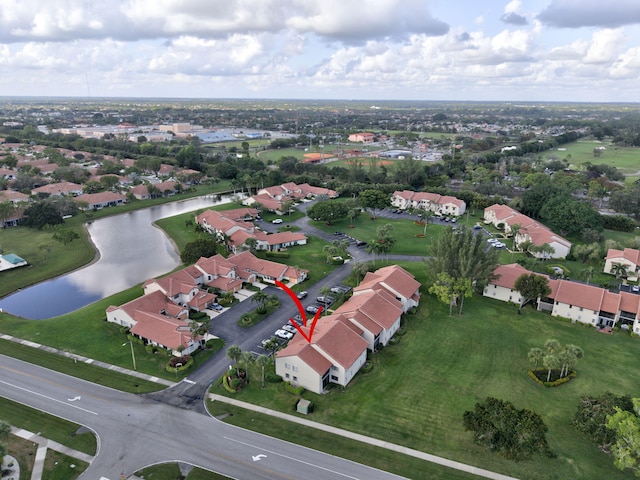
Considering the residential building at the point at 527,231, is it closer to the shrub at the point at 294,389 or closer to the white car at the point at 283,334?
the white car at the point at 283,334

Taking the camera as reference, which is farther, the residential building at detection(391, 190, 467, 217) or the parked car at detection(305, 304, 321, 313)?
the residential building at detection(391, 190, 467, 217)

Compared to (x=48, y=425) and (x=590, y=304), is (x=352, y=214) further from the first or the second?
(x=48, y=425)

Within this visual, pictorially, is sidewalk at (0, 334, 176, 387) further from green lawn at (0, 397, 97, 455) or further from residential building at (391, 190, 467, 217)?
residential building at (391, 190, 467, 217)

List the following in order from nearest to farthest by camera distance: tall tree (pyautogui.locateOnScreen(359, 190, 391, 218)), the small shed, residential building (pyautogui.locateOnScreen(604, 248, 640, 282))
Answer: the small shed, residential building (pyautogui.locateOnScreen(604, 248, 640, 282)), tall tree (pyautogui.locateOnScreen(359, 190, 391, 218))

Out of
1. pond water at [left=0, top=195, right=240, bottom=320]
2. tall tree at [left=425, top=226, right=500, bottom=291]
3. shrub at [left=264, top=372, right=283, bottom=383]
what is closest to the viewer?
shrub at [left=264, top=372, right=283, bottom=383]

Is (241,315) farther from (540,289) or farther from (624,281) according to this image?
(624,281)

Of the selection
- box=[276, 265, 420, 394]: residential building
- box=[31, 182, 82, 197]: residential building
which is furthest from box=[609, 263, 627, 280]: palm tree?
box=[31, 182, 82, 197]: residential building

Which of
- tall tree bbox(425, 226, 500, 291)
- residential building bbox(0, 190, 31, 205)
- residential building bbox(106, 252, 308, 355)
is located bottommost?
residential building bbox(106, 252, 308, 355)

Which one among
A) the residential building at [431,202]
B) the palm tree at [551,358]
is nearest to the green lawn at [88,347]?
the palm tree at [551,358]

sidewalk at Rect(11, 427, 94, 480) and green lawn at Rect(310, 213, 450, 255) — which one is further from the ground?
green lawn at Rect(310, 213, 450, 255)

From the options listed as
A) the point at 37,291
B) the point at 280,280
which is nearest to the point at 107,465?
the point at 280,280
